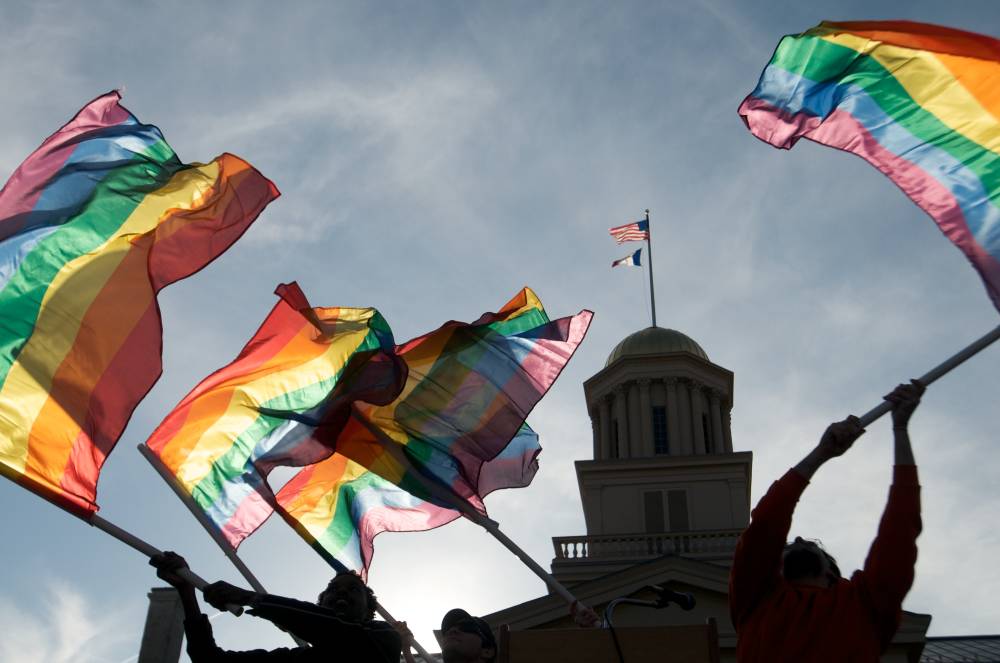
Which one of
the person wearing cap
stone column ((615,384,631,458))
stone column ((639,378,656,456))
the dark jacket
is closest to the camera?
the dark jacket

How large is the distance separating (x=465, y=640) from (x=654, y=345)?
3710cm

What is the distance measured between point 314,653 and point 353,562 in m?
6.79

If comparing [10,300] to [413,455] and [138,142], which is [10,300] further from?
[413,455]

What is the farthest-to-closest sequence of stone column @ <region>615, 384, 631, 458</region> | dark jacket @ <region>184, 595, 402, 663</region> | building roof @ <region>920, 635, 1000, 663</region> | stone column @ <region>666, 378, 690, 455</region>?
stone column @ <region>615, 384, 631, 458</region>
stone column @ <region>666, 378, 690, 455</region>
building roof @ <region>920, 635, 1000, 663</region>
dark jacket @ <region>184, 595, 402, 663</region>

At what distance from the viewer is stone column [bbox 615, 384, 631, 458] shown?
1620 inches

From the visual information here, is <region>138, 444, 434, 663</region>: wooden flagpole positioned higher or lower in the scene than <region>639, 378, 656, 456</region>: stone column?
lower

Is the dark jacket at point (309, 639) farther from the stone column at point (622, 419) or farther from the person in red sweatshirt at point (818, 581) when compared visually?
the stone column at point (622, 419)

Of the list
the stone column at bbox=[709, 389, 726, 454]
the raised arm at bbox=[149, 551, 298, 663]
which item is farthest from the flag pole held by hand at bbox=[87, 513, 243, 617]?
the stone column at bbox=[709, 389, 726, 454]

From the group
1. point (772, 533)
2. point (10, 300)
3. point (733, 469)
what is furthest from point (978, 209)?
point (733, 469)

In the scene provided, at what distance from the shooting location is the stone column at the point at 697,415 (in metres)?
40.8

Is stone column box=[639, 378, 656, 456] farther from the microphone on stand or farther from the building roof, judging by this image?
the microphone on stand

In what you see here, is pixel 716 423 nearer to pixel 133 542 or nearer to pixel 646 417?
pixel 646 417

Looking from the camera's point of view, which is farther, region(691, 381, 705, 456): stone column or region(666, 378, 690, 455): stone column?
region(691, 381, 705, 456): stone column

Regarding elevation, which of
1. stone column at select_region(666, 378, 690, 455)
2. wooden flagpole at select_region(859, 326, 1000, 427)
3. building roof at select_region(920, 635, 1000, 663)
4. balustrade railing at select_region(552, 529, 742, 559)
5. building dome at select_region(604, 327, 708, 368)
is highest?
building dome at select_region(604, 327, 708, 368)
